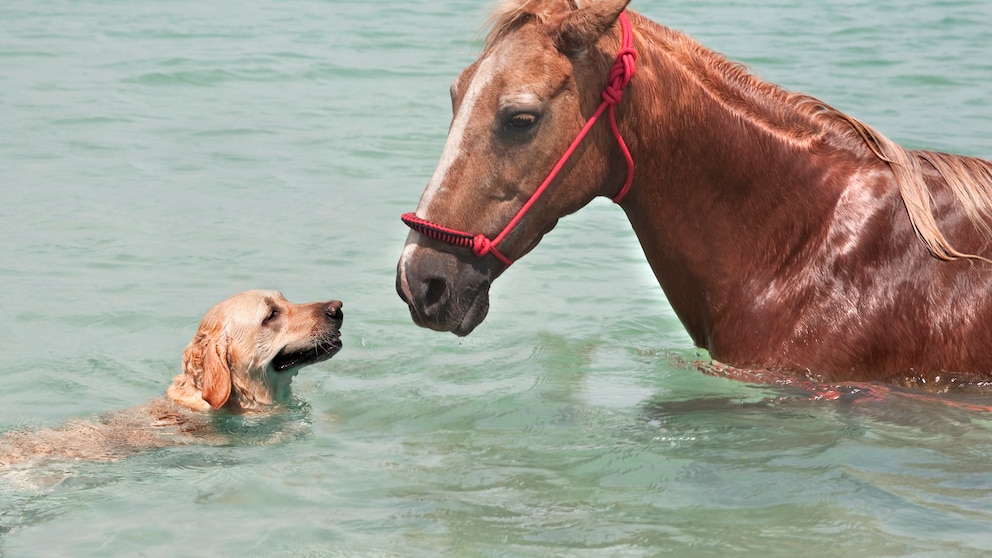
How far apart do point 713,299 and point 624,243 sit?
182 inches

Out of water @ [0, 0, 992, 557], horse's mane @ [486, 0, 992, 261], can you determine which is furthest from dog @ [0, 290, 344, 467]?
horse's mane @ [486, 0, 992, 261]

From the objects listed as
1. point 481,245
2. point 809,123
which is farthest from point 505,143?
point 809,123

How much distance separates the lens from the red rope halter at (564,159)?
4562mm

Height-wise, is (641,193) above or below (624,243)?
above

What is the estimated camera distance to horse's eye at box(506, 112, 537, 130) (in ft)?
14.9

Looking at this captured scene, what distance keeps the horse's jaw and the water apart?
737 millimetres

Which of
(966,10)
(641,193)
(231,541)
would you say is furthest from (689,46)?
(966,10)

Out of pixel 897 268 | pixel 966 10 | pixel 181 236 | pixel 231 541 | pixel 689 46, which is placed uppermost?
pixel 966 10

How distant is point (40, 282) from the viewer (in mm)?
8102

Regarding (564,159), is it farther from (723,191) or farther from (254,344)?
(254,344)

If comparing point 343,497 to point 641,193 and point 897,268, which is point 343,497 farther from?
point 897,268

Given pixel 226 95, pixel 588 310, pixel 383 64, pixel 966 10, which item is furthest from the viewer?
pixel 966 10

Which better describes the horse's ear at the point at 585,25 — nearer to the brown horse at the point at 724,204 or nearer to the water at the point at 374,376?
the brown horse at the point at 724,204

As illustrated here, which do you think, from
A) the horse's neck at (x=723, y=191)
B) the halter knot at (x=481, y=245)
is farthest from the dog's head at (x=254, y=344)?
the horse's neck at (x=723, y=191)
